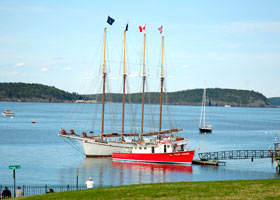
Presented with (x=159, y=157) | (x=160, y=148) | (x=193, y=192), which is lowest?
(x=159, y=157)

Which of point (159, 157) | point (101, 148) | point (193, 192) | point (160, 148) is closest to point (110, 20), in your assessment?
point (101, 148)

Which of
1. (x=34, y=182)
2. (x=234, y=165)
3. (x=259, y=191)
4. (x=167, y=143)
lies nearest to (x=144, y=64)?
(x=167, y=143)

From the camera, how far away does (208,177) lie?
55.5m

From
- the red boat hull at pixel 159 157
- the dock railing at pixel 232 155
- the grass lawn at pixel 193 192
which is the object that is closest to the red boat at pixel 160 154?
the red boat hull at pixel 159 157

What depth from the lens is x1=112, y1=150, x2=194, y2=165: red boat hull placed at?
6512 cm

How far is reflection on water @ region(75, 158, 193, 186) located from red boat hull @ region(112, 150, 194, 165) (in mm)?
853

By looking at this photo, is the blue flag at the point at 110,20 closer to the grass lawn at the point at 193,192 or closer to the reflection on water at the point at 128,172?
the reflection on water at the point at 128,172

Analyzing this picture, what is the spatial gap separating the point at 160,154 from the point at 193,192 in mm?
37453

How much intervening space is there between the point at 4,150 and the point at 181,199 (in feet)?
200

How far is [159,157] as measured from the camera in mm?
66375

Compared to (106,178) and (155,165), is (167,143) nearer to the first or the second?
(155,165)

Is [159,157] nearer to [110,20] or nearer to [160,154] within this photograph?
[160,154]

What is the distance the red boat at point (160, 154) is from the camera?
214ft

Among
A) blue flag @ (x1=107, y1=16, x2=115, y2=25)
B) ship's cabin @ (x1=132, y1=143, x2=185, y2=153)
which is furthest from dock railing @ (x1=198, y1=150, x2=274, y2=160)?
blue flag @ (x1=107, y1=16, x2=115, y2=25)
